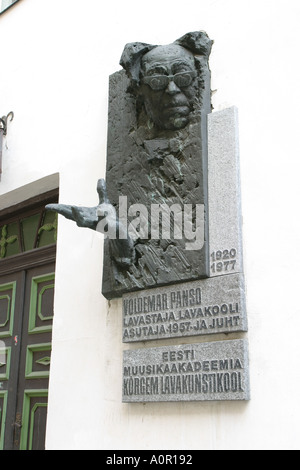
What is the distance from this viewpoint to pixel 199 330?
3.10m

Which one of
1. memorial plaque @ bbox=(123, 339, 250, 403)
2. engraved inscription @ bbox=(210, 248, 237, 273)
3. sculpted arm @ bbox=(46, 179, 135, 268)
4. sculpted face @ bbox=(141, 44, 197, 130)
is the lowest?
memorial plaque @ bbox=(123, 339, 250, 403)

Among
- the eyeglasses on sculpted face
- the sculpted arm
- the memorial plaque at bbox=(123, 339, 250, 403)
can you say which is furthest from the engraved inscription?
the eyeglasses on sculpted face

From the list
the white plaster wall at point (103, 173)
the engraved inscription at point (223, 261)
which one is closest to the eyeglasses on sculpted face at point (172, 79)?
the white plaster wall at point (103, 173)

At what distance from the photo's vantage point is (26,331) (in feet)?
15.4

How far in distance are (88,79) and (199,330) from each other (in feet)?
7.08

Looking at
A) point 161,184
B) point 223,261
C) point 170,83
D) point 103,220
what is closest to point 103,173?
point 161,184

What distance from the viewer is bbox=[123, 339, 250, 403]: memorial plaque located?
291 centimetres

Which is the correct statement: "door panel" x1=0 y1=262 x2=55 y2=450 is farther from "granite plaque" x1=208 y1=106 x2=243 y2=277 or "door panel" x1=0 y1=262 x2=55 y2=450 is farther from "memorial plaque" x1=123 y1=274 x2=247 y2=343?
"granite plaque" x1=208 y1=106 x2=243 y2=277

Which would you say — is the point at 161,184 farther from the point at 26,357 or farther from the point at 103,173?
the point at 26,357

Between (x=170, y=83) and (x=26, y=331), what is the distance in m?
2.32

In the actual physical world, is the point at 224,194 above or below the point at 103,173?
below

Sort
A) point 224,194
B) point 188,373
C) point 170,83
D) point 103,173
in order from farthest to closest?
point 103,173
point 170,83
point 224,194
point 188,373

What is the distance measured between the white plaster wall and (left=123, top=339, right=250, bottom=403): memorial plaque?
78mm

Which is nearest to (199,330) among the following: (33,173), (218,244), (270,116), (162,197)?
(218,244)
